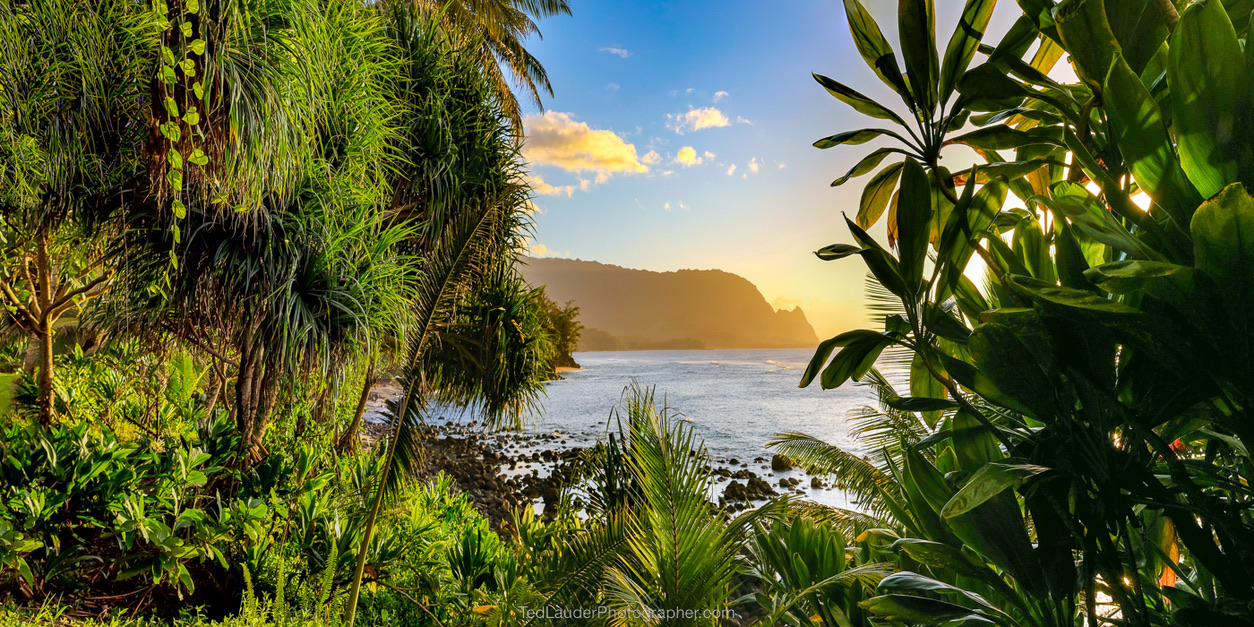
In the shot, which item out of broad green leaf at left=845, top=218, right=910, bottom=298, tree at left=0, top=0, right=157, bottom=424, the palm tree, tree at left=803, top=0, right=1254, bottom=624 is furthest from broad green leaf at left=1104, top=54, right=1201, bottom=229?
the palm tree

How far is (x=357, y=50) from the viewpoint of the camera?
3742 mm

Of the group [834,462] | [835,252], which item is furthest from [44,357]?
[834,462]

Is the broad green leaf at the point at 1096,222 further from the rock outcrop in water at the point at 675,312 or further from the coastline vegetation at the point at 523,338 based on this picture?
the rock outcrop in water at the point at 675,312

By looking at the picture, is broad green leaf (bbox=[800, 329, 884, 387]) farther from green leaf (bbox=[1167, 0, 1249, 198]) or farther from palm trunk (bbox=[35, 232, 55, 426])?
palm trunk (bbox=[35, 232, 55, 426])

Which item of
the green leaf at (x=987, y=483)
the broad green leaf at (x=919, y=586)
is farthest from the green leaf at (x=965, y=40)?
the broad green leaf at (x=919, y=586)

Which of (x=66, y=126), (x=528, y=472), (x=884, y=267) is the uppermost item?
(x=66, y=126)

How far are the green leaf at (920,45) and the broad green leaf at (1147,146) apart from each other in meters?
0.30

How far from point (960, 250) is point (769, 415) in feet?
70.2

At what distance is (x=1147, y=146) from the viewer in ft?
1.93

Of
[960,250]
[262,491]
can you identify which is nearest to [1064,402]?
[960,250]

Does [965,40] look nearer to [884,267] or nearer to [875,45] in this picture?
[875,45]

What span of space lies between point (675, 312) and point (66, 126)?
6497 cm

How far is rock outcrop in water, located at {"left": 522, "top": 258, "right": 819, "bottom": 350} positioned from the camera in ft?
193

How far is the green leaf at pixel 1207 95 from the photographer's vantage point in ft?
1.69
